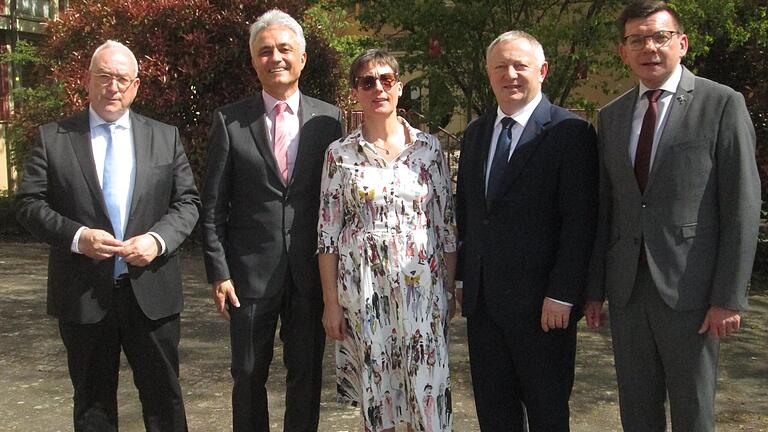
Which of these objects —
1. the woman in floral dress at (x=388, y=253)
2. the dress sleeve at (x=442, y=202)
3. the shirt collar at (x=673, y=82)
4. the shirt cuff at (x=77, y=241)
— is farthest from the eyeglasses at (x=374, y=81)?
the shirt cuff at (x=77, y=241)

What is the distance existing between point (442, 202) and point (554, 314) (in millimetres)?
735

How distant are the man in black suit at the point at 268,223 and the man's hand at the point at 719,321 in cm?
178

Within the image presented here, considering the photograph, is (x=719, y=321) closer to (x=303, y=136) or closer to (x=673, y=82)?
(x=673, y=82)

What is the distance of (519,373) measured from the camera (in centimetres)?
354

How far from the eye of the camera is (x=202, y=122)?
401 inches

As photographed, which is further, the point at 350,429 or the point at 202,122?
the point at 202,122

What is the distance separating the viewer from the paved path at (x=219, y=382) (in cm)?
477

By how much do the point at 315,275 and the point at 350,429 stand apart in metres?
1.26

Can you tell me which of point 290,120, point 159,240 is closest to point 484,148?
point 290,120

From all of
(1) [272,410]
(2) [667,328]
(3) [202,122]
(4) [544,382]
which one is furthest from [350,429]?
(3) [202,122]

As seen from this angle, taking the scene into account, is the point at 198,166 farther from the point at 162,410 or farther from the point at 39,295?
the point at 162,410

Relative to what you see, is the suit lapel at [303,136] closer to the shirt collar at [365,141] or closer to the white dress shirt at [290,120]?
Result: the white dress shirt at [290,120]

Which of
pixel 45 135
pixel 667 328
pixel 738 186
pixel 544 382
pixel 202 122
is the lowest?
pixel 544 382

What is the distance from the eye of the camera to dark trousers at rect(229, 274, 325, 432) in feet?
12.7
